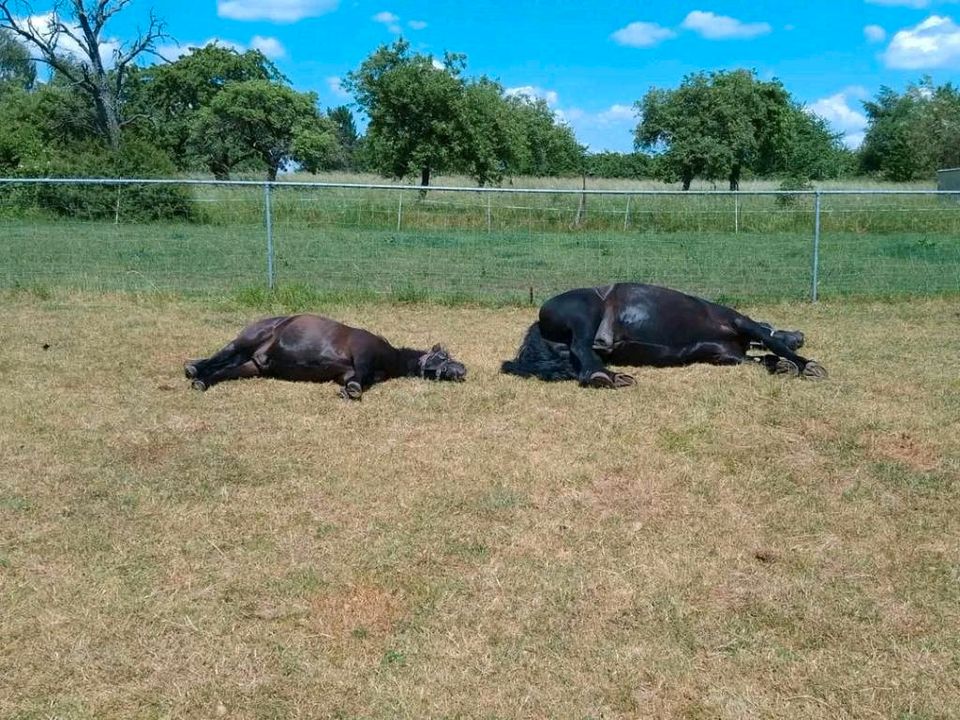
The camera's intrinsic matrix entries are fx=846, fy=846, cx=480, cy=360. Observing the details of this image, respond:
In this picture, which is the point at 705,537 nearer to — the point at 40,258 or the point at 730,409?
the point at 730,409

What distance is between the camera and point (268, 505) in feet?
14.3

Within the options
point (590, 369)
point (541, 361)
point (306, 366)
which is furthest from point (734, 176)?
point (306, 366)

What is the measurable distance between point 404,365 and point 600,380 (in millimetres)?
1615

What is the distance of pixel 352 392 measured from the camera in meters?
6.28

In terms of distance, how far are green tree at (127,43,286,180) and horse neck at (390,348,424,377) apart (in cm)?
3788

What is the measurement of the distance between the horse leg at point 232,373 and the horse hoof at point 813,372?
14.6ft

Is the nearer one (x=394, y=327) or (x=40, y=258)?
(x=394, y=327)

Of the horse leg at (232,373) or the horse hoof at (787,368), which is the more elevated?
the horse hoof at (787,368)

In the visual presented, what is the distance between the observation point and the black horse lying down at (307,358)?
21.6 feet

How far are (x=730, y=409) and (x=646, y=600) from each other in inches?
110

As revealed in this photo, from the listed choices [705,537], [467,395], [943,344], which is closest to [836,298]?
[943,344]

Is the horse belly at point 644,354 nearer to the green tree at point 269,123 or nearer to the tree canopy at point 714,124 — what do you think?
the tree canopy at point 714,124

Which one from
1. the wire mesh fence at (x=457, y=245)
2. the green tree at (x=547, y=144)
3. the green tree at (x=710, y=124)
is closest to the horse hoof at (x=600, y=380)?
the wire mesh fence at (x=457, y=245)

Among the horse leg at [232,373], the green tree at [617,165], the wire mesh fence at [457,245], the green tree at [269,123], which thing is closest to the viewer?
the horse leg at [232,373]
